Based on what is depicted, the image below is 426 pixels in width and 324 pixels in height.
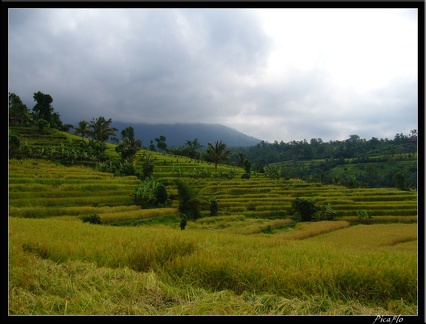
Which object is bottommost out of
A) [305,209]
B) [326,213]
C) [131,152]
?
[326,213]

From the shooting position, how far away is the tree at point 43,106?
41.2 metres

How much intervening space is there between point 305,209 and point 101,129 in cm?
2774

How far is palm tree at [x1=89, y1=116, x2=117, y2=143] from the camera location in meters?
40.5

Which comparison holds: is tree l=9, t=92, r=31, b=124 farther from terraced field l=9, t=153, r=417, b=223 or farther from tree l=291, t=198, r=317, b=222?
tree l=291, t=198, r=317, b=222

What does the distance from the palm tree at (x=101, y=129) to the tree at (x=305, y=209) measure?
25360 mm

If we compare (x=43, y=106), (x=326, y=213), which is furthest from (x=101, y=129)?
(x=326, y=213)

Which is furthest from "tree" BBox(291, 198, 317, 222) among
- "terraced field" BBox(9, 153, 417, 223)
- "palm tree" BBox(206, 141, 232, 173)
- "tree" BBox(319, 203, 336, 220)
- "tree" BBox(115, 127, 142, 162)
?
"tree" BBox(115, 127, 142, 162)

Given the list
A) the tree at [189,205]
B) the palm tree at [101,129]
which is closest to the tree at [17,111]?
the palm tree at [101,129]

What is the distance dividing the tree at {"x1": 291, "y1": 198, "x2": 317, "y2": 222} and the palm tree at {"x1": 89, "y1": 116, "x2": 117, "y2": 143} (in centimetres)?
2536

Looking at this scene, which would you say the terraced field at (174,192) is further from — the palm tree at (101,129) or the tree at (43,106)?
the tree at (43,106)

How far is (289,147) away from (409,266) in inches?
3118

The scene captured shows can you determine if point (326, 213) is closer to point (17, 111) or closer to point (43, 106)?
point (17, 111)

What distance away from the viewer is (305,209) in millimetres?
26734
